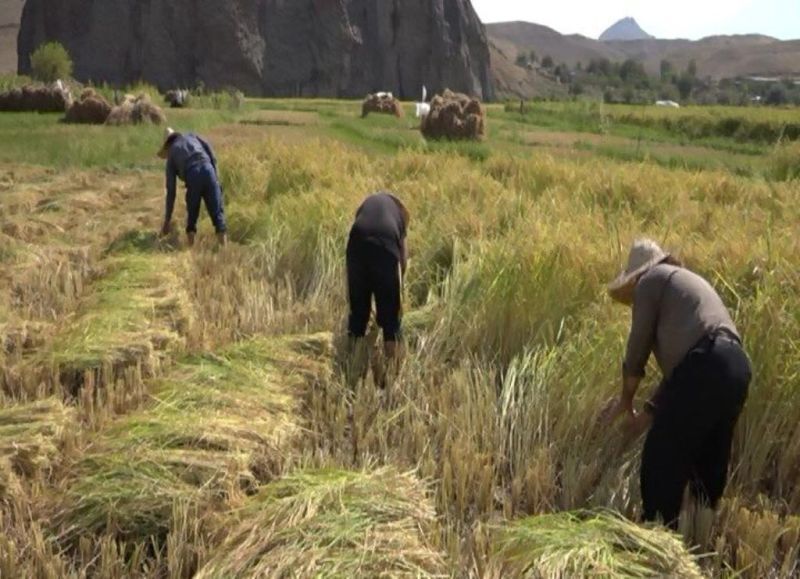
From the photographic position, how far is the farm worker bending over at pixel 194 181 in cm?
789

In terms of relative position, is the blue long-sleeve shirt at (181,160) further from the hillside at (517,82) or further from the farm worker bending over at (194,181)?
the hillside at (517,82)

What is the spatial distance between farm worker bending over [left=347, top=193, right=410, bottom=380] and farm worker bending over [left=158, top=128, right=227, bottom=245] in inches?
130

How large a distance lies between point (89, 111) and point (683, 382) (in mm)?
21229

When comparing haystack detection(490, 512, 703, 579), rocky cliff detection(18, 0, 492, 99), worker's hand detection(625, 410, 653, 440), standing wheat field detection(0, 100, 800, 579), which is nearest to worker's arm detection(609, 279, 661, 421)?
worker's hand detection(625, 410, 653, 440)

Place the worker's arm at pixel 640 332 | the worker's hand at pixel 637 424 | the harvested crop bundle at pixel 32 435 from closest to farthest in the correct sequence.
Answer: the worker's arm at pixel 640 332
the harvested crop bundle at pixel 32 435
the worker's hand at pixel 637 424

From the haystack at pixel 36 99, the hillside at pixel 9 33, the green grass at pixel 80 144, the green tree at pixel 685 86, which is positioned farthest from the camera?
the green tree at pixel 685 86

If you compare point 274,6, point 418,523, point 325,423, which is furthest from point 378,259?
point 274,6

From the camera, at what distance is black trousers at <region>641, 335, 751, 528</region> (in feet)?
9.75

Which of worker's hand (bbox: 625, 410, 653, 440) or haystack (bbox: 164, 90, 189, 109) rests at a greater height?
haystack (bbox: 164, 90, 189, 109)

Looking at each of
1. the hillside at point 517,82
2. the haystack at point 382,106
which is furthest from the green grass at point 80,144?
the hillside at point 517,82

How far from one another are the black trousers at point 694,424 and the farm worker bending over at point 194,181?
5.58 meters

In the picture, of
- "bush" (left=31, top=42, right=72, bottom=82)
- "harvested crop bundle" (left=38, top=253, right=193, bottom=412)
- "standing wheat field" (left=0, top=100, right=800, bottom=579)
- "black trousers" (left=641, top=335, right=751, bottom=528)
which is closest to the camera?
"standing wheat field" (left=0, top=100, right=800, bottom=579)

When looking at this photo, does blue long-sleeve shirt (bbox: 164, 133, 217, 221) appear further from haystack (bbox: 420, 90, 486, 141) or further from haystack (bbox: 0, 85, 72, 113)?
haystack (bbox: 0, 85, 72, 113)

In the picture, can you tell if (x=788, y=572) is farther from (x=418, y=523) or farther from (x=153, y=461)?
(x=153, y=461)
